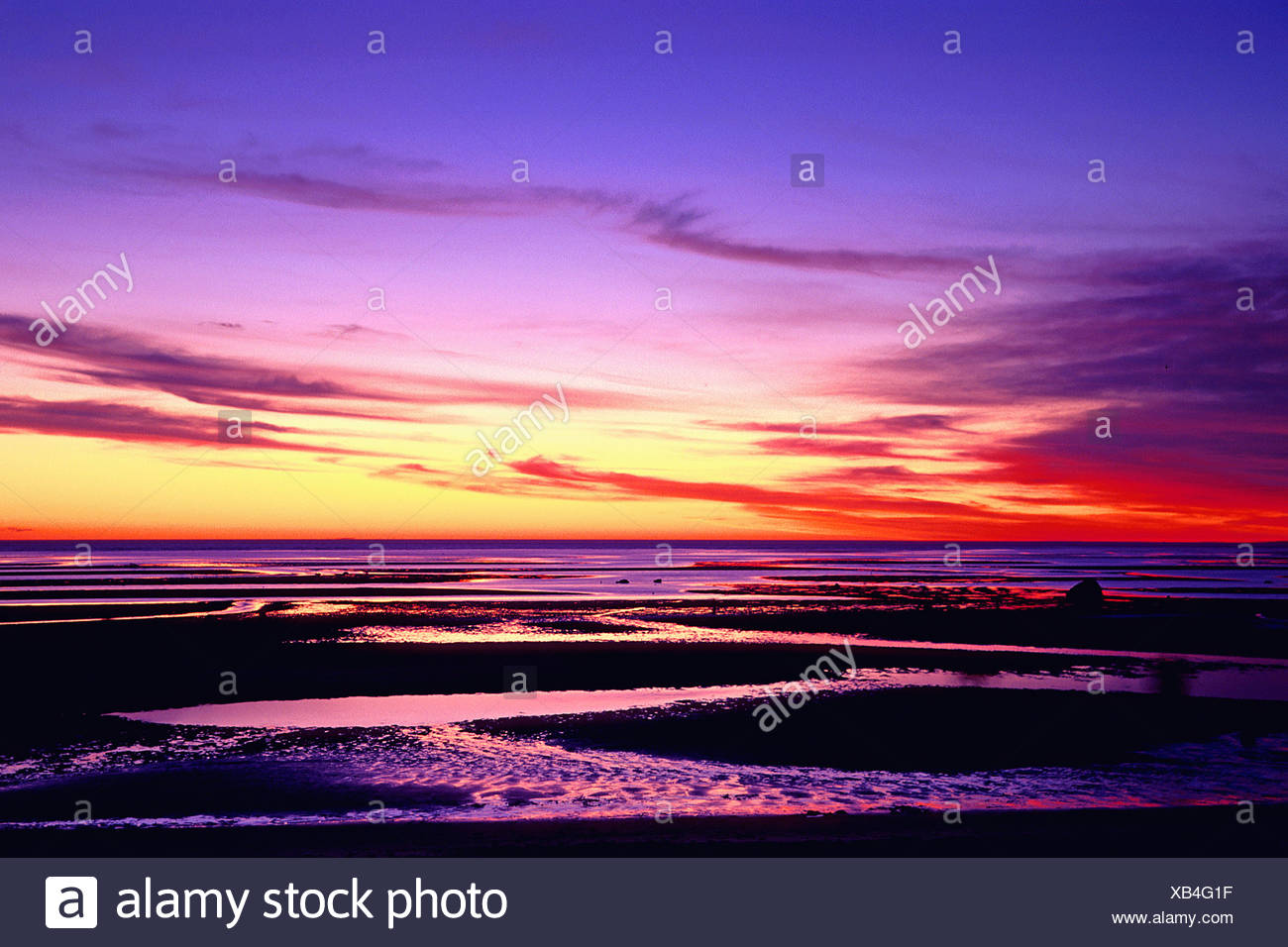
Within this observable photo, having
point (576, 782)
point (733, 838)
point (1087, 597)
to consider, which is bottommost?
point (733, 838)

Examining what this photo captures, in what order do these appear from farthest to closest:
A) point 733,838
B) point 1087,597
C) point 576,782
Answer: point 1087,597
point 576,782
point 733,838

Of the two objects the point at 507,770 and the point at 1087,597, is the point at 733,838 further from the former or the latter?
the point at 1087,597

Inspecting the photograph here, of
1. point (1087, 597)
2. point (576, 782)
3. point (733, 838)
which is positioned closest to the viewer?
point (733, 838)

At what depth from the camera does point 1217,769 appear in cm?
1512

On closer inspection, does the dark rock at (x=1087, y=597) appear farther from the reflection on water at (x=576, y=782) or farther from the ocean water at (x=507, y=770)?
the reflection on water at (x=576, y=782)

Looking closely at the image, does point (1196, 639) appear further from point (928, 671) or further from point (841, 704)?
point (841, 704)

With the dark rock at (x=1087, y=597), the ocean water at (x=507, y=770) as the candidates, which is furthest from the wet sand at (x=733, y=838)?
the dark rock at (x=1087, y=597)

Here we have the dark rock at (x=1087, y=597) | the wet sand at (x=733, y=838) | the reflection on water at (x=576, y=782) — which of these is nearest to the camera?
the wet sand at (x=733, y=838)

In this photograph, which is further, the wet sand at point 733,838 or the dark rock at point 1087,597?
the dark rock at point 1087,597

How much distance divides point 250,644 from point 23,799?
1818 centimetres

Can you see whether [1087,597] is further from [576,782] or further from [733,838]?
[733,838]

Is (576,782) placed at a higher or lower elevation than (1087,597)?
lower

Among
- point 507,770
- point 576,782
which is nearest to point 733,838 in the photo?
point 576,782

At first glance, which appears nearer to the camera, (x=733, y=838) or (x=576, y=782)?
(x=733, y=838)
